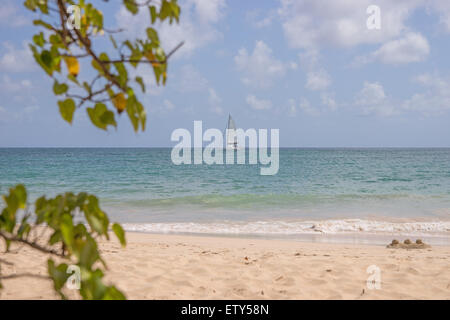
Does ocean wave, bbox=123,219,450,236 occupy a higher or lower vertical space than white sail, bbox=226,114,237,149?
lower

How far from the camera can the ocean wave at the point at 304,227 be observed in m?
8.78

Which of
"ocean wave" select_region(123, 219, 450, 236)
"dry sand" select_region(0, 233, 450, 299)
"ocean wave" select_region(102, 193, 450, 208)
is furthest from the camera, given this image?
"ocean wave" select_region(102, 193, 450, 208)

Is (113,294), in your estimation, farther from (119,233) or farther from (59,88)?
(59,88)

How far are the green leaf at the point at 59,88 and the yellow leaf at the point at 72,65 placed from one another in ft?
0.21

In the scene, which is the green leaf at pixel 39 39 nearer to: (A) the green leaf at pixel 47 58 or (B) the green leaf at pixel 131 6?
(A) the green leaf at pixel 47 58

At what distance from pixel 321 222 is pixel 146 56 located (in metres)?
9.56

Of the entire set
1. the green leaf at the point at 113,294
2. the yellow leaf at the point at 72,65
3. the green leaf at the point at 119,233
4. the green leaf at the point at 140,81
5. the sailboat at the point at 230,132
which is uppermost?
the sailboat at the point at 230,132

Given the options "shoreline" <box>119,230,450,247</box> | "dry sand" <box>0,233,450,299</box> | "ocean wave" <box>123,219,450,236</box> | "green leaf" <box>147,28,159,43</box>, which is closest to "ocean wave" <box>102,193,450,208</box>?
"ocean wave" <box>123,219,450,236</box>

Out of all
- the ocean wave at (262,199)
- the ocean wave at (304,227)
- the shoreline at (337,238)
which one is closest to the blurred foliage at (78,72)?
the shoreline at (337,238)

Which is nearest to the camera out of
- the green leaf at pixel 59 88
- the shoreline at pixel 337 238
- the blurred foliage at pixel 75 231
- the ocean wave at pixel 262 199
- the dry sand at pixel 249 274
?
the blurred foliage at pixel 75 231

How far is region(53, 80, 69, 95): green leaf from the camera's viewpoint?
1.00 meters

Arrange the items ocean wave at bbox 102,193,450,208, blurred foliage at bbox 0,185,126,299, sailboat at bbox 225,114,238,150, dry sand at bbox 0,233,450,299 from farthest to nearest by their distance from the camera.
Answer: sailboat at bbox 225,114,238,150
ocean wave at bbox 102,193,450,208
dry sand at bbox 0,233,450,299
blurred foliage at bbox 0,185,126,299

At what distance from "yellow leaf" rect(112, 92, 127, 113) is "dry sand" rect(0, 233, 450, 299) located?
2839mm

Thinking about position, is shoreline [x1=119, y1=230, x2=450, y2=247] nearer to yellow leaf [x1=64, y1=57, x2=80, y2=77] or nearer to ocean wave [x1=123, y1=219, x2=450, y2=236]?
ocean wave [x1=123, y1=219, x2=450, y2=236]
